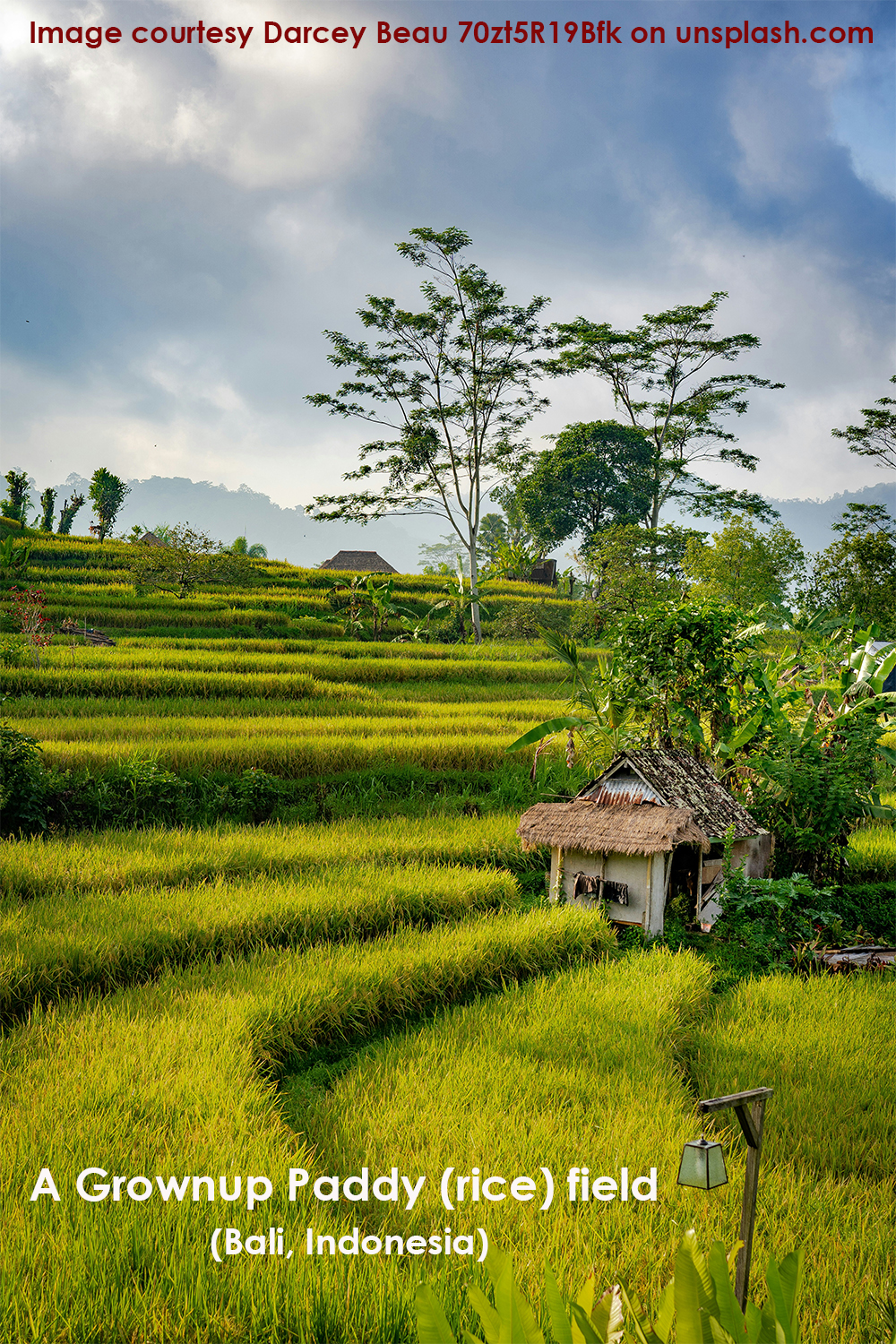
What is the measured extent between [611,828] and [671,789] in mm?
648

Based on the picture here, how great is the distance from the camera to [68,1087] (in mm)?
3828

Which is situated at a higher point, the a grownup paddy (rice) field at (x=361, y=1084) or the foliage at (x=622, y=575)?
the foliage at (x=622, y=575)

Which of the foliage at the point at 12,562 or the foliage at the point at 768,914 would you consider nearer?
the foliage at the point at 768,914

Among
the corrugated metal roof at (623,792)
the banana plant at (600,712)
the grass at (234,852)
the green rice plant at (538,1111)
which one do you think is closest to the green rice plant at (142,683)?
the grass at (234,852)

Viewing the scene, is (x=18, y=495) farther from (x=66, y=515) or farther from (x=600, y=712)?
(x=600, y=712)

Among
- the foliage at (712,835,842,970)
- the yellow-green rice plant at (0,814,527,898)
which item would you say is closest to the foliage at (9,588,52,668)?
the yellow-green rice plant at (0,814,527,898)

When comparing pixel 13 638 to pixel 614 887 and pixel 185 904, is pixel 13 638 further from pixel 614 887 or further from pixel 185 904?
pixel 614 887

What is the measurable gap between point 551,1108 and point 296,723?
7797 mm

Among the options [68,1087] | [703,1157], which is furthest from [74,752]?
[703,1157]

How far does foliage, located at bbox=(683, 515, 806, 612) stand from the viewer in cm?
1981

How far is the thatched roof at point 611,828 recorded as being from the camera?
21.7 ft

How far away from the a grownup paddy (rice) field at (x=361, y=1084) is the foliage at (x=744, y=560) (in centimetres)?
1121

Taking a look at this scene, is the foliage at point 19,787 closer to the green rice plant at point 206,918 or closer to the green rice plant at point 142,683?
the green rice plant at point 206,918

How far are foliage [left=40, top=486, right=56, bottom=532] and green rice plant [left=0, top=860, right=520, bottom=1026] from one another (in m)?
35.1
